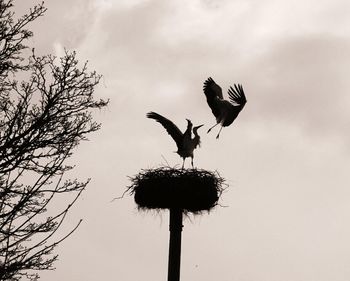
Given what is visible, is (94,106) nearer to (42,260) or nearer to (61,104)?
(61,104)

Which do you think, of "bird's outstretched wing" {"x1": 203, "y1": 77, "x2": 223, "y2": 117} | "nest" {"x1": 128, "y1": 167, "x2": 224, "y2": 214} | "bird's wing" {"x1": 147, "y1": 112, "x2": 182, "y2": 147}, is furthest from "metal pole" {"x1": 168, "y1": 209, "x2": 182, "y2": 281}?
"bird's outstretched wing" {"x1": 203, "y1": 77, "x2": 223, "y2": 117}

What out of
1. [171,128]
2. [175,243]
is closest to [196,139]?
[171,128]

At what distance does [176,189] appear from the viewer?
11305 mm

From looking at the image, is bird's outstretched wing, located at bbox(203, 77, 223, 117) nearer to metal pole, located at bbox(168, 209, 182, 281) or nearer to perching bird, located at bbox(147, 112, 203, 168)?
perching bird, located at bbox(147, 112, 203, 168)

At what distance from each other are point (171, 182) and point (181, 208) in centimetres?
54

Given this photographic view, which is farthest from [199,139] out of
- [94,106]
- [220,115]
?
[94,106]

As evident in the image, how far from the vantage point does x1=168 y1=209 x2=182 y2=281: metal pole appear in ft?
38.2

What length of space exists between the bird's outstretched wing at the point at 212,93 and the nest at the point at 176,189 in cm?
106

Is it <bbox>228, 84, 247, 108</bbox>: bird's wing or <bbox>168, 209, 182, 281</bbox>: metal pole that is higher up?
<bbox>228, 84, 247, 108</bbox>: bird's wing

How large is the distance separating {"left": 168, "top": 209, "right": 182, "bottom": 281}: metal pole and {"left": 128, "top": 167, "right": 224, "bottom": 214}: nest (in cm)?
26

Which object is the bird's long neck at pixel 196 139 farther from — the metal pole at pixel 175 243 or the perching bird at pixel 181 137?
the metal pole at pixel 175 243

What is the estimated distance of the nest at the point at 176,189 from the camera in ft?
37.1

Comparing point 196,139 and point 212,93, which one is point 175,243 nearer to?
point 196,139

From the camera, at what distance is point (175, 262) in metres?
11.7
